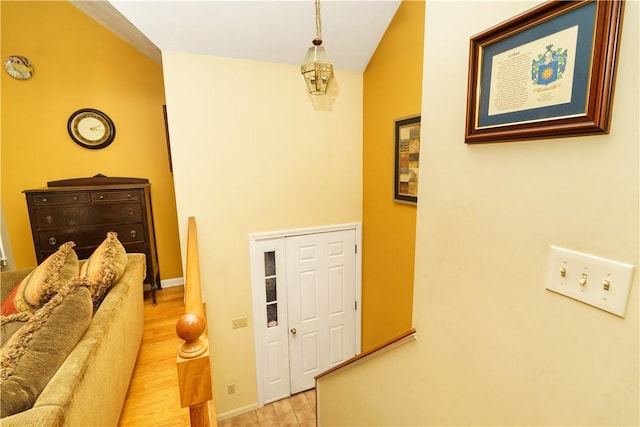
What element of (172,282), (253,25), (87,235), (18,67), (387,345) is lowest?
(172,282)

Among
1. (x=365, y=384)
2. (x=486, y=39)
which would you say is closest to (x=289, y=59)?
(x=486, y=39)

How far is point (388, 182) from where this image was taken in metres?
3.10

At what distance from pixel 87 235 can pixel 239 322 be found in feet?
5.41

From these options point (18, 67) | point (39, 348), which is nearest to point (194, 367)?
point (39, 348)

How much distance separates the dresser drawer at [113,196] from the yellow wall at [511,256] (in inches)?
102

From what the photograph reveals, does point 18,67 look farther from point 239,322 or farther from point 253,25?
point 239,322

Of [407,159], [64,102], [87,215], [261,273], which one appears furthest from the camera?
[261,273]

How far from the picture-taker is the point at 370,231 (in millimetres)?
3529

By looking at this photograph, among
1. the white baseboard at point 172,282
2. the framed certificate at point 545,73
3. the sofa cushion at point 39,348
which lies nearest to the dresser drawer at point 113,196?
the white baseboard at point 172,282

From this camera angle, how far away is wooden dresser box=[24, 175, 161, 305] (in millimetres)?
2576

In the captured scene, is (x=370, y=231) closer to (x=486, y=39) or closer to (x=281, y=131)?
(x=281, y=131)

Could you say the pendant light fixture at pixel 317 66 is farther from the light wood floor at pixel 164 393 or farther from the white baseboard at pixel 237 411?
the white baseboard at pixel 237 411

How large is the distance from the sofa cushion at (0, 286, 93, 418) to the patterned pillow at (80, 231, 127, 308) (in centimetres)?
28

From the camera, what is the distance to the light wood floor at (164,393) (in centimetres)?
165
